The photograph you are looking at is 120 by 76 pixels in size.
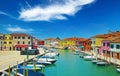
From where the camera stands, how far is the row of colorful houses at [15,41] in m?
86.8

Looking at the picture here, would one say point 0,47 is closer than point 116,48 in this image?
No

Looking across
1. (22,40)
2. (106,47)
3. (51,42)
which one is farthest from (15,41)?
(51,42)

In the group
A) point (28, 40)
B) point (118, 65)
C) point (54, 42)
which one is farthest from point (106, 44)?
point (54, 42)

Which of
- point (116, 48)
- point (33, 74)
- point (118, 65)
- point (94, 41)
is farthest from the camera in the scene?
point (94, 41)

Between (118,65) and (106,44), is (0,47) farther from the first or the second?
(118,65)

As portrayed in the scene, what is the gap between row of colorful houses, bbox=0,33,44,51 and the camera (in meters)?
86.8

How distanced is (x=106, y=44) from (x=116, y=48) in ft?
32.1

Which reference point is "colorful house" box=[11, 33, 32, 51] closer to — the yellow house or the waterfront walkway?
the yellow house

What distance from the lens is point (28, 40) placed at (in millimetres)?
87250

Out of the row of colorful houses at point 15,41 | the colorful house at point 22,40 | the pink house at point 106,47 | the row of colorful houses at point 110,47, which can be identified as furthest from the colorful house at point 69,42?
the pink house at point 106,47

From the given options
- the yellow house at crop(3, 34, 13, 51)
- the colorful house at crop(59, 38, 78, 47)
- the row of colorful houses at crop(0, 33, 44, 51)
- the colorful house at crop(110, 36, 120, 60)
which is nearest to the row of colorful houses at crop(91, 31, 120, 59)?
the colorful house at crop(110, 36, 120, 60)

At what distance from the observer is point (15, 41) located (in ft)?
286

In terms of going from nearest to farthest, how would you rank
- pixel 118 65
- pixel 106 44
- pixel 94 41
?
pixel 118 65 → pixel 106 44 → pixel 94 41

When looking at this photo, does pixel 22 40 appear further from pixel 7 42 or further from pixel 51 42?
pixel 51 42
